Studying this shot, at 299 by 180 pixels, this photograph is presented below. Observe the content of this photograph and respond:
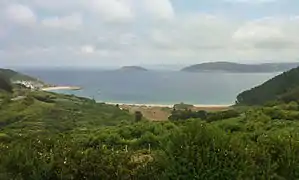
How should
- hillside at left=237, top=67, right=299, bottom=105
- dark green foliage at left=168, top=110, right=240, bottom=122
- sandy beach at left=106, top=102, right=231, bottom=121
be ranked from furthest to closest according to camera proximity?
hillside at left=237, top=67, right=299, bottom=105 < sandy beach at left=106, top=102, right=231, bottom=121 < dark green foliage at left=168, top=110, right=240, bottom=122

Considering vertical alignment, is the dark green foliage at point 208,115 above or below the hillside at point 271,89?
below

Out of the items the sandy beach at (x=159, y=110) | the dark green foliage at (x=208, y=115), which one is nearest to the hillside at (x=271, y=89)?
the sandy beach at (x=159, y=110)

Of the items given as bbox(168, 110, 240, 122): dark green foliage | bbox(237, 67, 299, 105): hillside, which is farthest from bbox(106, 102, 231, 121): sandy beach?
bbox(168, 110, 240, 122): dark green foliage

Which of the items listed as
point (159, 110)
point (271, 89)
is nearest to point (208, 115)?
point (271, 89)

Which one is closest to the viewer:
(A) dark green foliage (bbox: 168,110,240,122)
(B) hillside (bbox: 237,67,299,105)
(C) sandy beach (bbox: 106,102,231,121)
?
(A) dark green foliage (bbox: 168,110,240,122)

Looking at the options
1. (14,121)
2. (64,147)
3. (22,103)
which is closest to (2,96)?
(22,103)

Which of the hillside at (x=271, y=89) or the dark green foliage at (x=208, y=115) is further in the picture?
the hillside at (x=271, y=89)

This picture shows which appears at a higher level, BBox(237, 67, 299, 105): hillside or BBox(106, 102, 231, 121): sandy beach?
BBox(237, 67, 299, 105): hillside

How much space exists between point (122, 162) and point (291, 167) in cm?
343

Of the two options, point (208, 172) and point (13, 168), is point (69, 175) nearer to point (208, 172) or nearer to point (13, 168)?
point (13, 168)

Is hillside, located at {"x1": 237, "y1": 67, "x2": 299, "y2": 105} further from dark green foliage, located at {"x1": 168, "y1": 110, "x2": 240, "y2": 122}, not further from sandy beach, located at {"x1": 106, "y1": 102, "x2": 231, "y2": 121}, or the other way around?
dark green foliage, located at {"x1": 168, "y1": 110, "x2": 240, "y2": 122}

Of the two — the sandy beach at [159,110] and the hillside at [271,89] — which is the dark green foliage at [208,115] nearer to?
the sandy beach at [159,110]

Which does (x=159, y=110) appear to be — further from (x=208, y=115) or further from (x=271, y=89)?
(x=208, y=115)

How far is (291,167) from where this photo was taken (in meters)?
8.27
